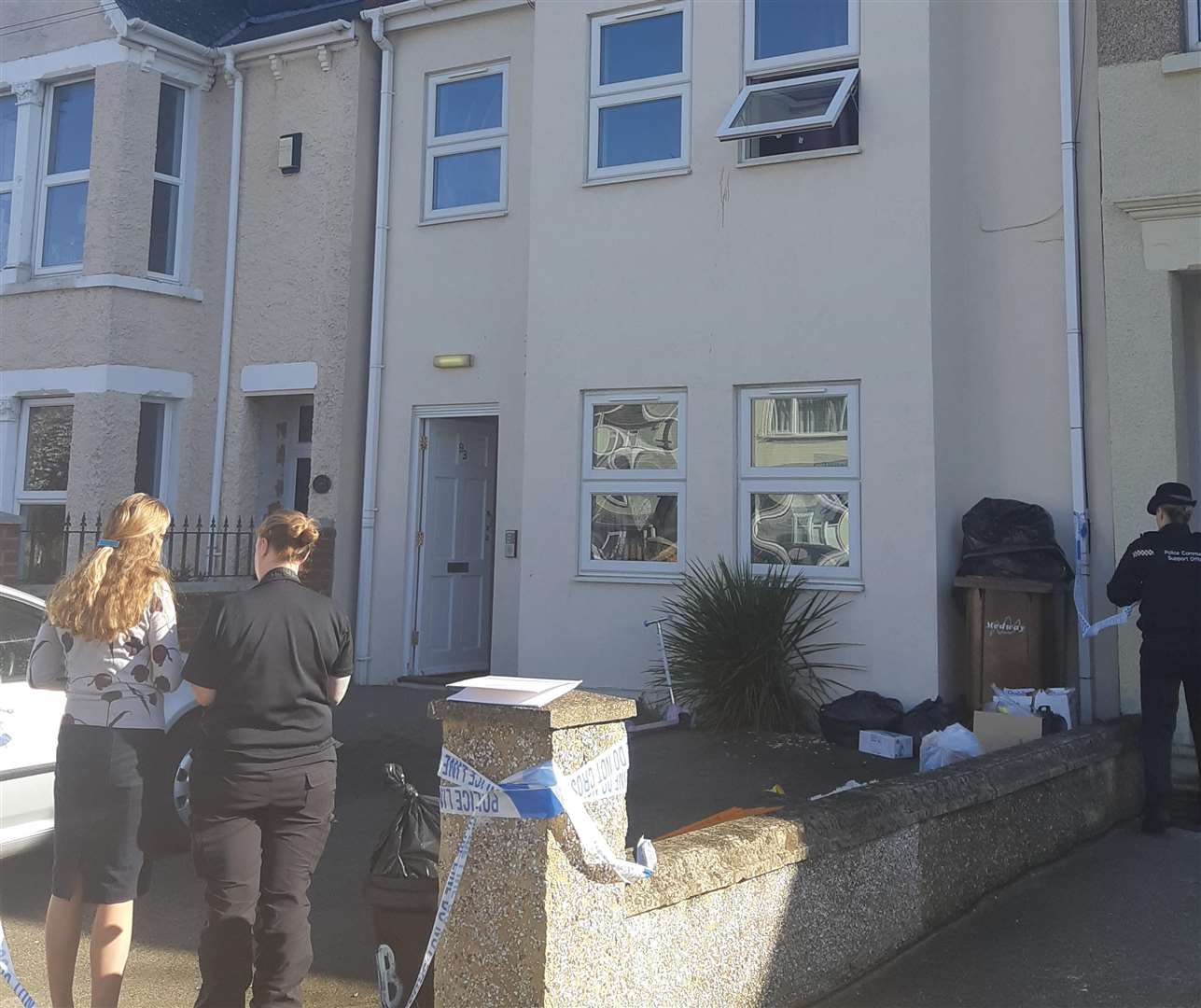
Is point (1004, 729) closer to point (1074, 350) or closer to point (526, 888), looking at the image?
point (1074, 350)

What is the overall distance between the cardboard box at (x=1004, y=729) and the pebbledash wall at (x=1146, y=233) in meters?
1.13

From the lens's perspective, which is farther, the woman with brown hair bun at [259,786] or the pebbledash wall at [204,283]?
the pebbledash wall at [204,283]

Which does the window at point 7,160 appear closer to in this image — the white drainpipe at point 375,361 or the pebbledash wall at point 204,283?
the pebbledash wall at point 204,283

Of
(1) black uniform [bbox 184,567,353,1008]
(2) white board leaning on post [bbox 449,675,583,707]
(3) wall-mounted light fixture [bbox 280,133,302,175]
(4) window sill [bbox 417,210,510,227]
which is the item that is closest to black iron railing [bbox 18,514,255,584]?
(4) window sill [bbox 417,210,510,227]

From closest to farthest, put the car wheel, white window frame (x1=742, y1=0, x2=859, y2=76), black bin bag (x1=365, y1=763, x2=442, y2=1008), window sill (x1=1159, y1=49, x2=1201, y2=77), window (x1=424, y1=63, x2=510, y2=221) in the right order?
1. black bin bag (x1=365, y1=763, x2=442, y2=1008)
2. the car wheel
3. window sill (x1=1159, y1=49, x2=1201, y2=77)
4. white window frame (x1=742, y1=0, x2=859, y2=76)
5. window (x1=424, y1=63, x2=510, y2=221)

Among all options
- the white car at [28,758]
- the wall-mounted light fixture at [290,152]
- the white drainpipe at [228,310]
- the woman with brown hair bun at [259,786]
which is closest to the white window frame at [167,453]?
the white drainpipe at [228,310]

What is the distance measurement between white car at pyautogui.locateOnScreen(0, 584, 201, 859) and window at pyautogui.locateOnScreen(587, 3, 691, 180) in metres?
5.63

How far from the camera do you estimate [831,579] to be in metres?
8.38

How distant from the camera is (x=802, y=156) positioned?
8609 millimetres

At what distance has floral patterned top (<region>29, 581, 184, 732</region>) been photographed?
3.80m

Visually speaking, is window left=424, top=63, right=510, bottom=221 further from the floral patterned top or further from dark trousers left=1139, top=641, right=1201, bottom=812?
the floral patterned top

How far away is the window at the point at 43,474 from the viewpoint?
37.7 ft

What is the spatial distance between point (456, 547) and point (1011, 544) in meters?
5.18

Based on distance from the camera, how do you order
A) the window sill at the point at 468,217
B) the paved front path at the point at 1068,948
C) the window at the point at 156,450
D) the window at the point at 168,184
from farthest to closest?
the window at the point at 168,184 < the window at the point at 156,450 < the window sill at the point at 468,217 < the paved front path at the point at 1068,948
